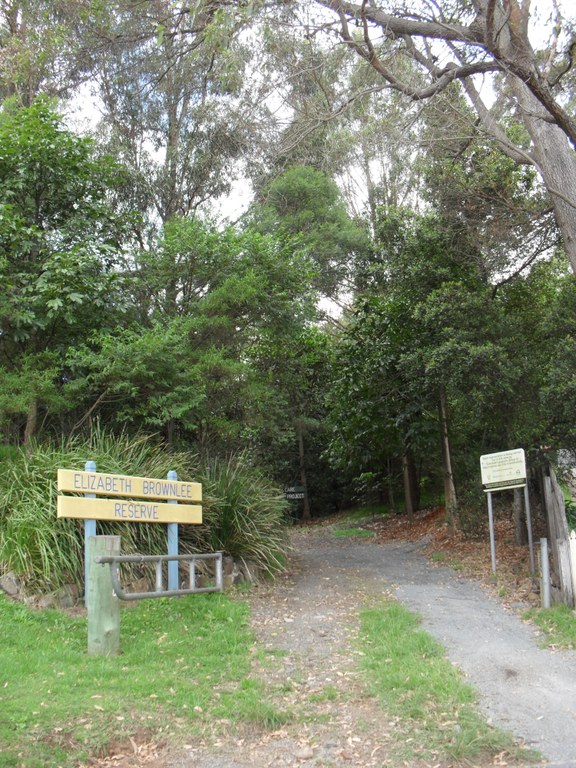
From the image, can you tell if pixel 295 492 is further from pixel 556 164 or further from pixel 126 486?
pixel 126 486

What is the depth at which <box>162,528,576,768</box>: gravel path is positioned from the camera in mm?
5047

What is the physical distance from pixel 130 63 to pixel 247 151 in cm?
301

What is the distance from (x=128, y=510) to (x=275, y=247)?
5.80 meters

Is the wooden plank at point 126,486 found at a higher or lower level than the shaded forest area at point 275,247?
lower

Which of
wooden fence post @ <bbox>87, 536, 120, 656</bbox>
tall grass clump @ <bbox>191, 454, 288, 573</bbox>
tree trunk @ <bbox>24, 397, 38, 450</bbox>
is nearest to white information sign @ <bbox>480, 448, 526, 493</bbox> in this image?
tall grass clump @ <bbox>191, 454, 288, 573</bbox>

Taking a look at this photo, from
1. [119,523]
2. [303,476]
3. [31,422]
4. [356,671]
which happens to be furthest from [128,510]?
[303,476]

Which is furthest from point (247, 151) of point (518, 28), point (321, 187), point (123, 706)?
point (123, 706)

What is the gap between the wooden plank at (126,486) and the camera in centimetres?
782

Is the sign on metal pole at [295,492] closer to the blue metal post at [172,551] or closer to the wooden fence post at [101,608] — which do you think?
the blue metal post at [172,551]

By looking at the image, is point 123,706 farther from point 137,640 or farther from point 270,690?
point 137,640

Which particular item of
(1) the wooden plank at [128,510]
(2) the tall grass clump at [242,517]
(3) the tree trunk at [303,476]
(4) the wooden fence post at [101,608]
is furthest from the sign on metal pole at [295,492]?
(4) the wooden fence post at [101,608]

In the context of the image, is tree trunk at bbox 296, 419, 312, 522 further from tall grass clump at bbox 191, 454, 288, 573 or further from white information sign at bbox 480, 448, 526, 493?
white information sign at bbox 480, 448, 526, 493

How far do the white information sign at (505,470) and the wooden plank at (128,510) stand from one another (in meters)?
4.27

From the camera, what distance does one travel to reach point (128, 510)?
8305 millimetres
